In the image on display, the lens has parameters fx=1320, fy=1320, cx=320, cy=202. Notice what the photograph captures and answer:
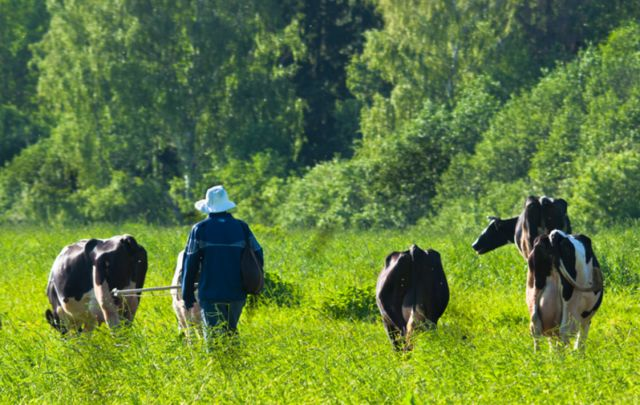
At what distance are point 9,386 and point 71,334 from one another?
1.90 m

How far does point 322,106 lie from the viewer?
5516 centimetres

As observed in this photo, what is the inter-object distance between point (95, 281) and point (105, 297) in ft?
0.61

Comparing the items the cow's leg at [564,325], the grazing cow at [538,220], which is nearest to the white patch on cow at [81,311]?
the grazing cow at [538,220]

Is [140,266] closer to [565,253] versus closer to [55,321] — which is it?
[55,321]

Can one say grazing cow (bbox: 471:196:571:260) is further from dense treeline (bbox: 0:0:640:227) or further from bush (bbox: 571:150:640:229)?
dense treeline (bbox: 0:0:640:227)

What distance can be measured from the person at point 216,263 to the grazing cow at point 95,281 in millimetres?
1669

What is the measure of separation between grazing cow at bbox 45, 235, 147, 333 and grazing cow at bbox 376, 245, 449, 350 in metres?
2.51

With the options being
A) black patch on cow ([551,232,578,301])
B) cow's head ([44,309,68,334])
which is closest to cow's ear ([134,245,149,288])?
cow's head ([44,309,68,334])

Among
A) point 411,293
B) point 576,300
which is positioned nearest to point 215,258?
point 411,293

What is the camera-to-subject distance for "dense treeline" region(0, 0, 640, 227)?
40.3m

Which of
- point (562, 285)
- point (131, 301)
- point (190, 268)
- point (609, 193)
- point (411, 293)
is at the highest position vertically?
point (190, 268)

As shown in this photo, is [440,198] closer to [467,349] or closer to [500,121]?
[500,121]

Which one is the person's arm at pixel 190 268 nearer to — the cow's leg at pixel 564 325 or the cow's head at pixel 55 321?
the cow's head at pixel 55 321

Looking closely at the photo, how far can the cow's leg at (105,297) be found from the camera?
12.9 metres
